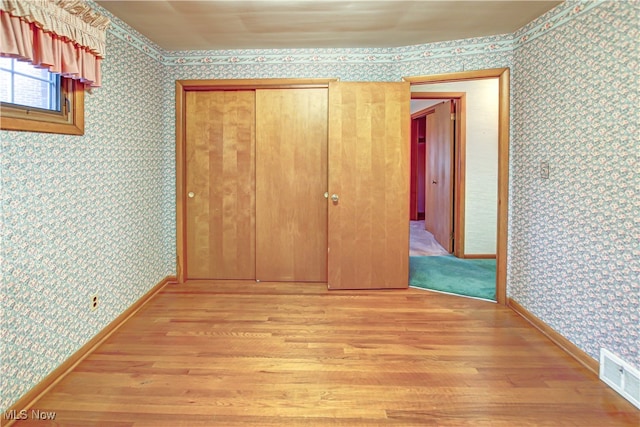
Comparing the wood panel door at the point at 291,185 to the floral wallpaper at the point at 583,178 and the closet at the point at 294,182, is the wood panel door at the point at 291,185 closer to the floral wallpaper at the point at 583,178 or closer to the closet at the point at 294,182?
the closet at the point at 294,182

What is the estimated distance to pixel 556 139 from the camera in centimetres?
278

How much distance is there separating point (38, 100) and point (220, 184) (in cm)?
200

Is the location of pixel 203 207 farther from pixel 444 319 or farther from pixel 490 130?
pixel 490 130

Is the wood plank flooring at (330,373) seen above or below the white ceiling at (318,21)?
below

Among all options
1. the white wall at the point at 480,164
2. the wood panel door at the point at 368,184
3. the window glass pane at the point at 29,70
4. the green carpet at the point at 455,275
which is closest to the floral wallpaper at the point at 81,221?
the window glass pane at the point at 29,70

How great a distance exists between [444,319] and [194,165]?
264 cm

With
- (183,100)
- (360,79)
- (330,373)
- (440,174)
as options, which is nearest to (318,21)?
(360,79)

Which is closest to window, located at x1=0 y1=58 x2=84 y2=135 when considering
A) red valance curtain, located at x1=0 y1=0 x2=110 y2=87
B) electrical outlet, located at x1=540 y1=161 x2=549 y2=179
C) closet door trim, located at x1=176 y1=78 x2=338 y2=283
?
red valance curtain, located at x1=0 y1=0 x2=110 y2=87

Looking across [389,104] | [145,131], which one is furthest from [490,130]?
[145,131]

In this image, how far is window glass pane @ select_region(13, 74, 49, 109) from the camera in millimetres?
2129

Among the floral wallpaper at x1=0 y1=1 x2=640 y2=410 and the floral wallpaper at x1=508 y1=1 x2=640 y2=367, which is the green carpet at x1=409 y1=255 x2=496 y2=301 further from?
the floral wallpaper at x1=508 y1=1 x2=640 y2=367

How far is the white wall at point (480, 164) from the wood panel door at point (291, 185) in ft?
6.24

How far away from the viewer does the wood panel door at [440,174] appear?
18.1 feet

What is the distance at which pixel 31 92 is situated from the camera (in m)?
2.22
